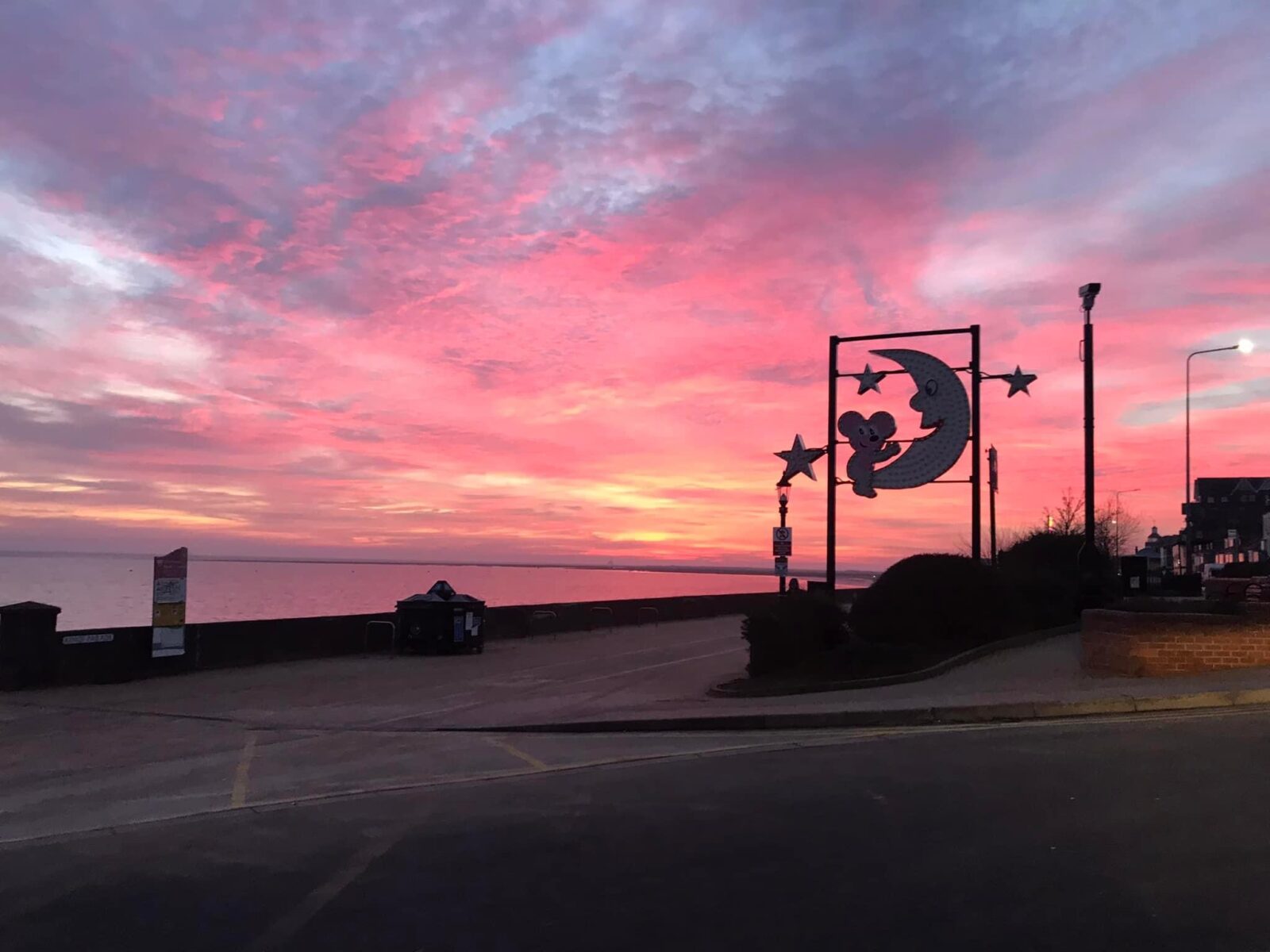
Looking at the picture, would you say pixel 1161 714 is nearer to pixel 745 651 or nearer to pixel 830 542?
pixel 830 542

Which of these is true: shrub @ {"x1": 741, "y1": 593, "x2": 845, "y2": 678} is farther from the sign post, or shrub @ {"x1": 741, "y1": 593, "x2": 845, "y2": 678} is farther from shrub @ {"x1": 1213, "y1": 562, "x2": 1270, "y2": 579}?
shrub @ {"x1": 1213, "y1": 562, "x2": 1270, "y2": 579}

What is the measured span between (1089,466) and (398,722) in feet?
58.9

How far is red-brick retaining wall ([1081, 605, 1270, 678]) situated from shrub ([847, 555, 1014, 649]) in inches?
147

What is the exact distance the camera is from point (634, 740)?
12078 millimetres

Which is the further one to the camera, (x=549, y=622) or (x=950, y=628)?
(x=549, y=622)

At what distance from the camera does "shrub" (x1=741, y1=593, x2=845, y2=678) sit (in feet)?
57.1

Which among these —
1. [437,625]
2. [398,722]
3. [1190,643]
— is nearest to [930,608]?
[1190,643]

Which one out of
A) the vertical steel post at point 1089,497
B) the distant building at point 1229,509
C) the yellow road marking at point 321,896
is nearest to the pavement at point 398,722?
the yellow road marking at point 321,896

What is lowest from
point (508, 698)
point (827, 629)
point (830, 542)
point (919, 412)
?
point (508, 698)

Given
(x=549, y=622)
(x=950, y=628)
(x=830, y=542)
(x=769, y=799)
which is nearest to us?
(x=769, y=799)

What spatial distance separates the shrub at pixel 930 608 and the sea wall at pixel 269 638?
6.26 feet

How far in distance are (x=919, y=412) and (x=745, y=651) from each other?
675cm

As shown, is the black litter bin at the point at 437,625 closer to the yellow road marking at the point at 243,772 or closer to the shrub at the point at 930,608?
the shrub at the point at 930,608

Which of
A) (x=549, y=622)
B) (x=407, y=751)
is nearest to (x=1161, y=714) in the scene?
(x=407, y=751)
